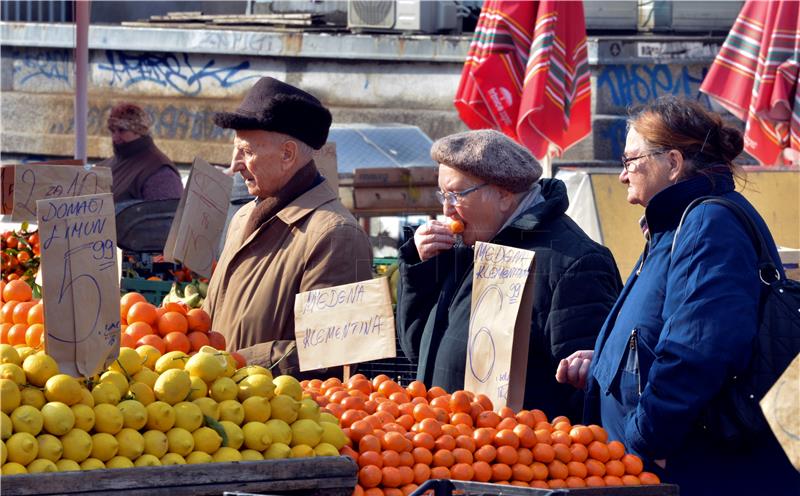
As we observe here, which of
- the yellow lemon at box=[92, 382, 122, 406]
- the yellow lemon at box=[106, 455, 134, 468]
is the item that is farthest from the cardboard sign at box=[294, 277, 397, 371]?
the yellow lemon at box=[106, 455, 134, 468]

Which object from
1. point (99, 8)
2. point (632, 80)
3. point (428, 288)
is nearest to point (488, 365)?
point (428, 288)

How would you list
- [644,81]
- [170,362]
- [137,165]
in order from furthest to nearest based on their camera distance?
[644,81]
[137,165]
[170,362]

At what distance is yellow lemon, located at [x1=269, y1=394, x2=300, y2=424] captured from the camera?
108 inches

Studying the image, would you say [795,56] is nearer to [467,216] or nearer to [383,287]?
[467,216]

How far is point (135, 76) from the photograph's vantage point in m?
13.7

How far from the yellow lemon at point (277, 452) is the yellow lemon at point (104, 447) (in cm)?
32

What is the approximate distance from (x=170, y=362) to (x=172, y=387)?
19 centimetres

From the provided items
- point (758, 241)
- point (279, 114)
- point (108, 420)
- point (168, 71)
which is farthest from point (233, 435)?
point (168, 71)

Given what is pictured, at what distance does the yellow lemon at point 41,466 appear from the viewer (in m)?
2.41

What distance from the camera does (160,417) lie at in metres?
2.60

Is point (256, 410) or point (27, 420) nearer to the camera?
point (27, 420)

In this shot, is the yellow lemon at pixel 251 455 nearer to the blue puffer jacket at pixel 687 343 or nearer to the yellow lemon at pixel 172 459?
the yellow lemon at pixel 172 459

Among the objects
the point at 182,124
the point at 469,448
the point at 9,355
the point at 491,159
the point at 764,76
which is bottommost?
the point at 182,124

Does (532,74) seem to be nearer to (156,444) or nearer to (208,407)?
(208,407)
